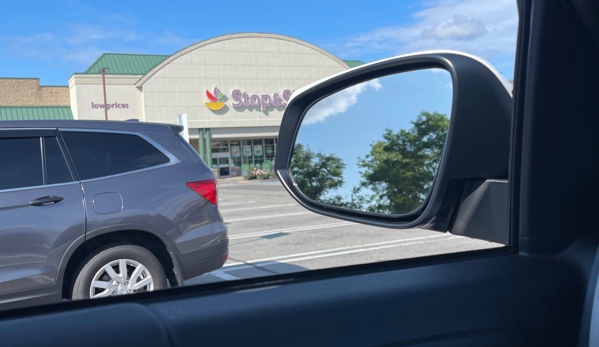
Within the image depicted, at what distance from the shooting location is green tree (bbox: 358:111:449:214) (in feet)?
5.18

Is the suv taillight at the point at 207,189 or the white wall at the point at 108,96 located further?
the suv taillight at the point at 207,189

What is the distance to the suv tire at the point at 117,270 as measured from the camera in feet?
6.61

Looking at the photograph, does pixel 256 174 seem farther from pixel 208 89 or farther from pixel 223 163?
pixel 208 89

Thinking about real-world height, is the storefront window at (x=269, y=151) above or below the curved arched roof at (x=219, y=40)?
below

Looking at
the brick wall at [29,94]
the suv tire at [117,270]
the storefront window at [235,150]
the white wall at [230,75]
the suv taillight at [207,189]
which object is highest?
the white wall at [230,75]

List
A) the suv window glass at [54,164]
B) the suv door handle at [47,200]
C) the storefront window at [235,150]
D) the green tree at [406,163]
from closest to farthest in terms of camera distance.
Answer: the green tree at [406,163], the storefront window at [235,150], the suv door handle at [47,200], the suv window glass at [54,164]

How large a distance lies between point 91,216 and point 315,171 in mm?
1380

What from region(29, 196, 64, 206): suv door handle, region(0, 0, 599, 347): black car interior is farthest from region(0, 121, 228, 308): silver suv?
region(0, 0, 599, 347): black car interior

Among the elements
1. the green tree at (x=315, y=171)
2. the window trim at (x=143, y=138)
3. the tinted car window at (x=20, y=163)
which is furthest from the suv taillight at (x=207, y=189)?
the green tree at (x=315, y=171)

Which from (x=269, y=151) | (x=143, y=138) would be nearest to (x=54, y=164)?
(x=143, y=138)

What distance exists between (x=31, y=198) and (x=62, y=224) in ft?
0.73

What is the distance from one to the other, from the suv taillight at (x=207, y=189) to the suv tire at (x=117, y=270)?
4.14ft

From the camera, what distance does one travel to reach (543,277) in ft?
5.21

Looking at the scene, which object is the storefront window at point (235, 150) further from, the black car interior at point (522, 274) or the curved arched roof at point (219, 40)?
the black car interior at point (522, 274)
